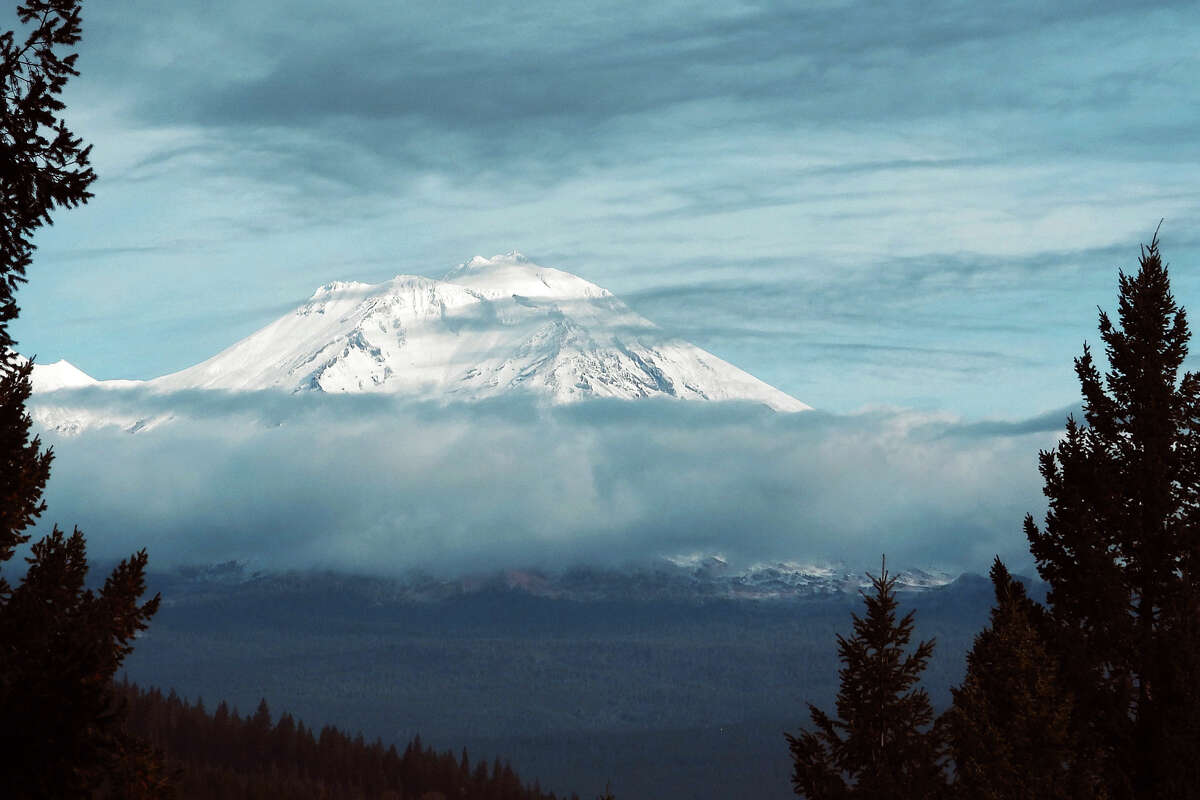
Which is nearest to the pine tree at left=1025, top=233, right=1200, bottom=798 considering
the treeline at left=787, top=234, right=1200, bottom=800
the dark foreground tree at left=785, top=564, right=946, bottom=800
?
the treeline at left=787, top=234, right=1200, bottom=800

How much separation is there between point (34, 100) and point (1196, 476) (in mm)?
29729

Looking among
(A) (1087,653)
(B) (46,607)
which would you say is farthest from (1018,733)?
(B) (46,607)

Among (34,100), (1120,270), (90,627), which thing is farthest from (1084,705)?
(34,100)

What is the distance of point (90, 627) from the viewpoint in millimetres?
20750

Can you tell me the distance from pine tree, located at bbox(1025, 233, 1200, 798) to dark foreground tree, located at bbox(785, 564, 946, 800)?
525 cm

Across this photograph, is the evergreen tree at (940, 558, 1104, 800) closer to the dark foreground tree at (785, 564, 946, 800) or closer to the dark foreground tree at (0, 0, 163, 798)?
the dark foreground tree at (785, 564, 946, 800)

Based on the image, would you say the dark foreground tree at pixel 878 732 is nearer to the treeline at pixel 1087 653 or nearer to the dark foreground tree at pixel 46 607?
the treeline at pixel 1087 653

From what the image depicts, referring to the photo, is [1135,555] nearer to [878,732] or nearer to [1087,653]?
[1087,653]

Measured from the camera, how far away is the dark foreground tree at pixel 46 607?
737 inches

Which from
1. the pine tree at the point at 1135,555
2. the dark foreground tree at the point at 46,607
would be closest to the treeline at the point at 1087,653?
the pine tree at the point at 1135,555

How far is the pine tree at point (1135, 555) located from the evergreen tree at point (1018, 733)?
50.7 inches

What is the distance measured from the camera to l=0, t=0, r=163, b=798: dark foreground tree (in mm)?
18719

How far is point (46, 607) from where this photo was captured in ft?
69.9

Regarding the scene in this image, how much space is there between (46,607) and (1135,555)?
27514mm
